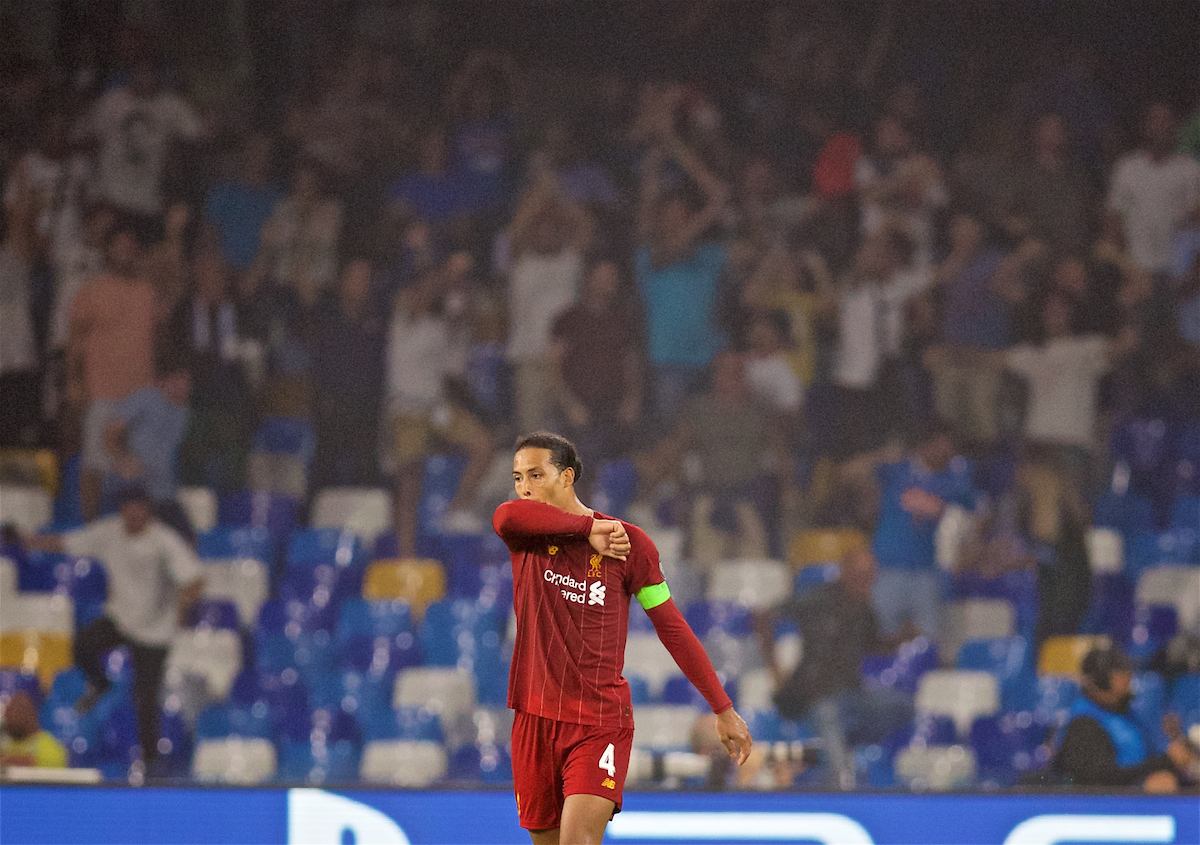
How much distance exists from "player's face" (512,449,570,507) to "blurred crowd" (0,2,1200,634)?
5179mm

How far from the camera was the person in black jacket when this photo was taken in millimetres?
6215

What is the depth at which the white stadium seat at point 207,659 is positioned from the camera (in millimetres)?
7852

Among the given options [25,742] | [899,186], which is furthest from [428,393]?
[899,186]

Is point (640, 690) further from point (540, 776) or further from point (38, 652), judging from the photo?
point (540, 776)

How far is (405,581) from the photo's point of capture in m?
8.46

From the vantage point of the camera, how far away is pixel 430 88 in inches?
392

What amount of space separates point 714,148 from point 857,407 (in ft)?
7.15

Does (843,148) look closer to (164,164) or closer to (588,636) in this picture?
(164,164)

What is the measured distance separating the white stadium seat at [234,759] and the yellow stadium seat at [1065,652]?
177 inches

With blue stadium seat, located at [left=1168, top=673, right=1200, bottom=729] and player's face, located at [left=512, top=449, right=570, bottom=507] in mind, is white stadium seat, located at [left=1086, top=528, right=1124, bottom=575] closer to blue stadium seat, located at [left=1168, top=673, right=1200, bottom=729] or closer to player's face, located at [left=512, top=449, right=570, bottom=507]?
blue stadium seat, located at [left=1168, top=673, right=1200, bottom=729]

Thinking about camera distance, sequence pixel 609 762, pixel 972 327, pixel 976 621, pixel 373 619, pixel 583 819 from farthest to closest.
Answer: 1. pixel 972 327
2. pixel 976 621
3. pixel 373 619
4. pixel 609 762
5. pixel 583 819

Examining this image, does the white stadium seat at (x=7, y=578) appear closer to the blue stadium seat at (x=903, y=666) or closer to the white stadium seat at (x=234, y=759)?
the white stadium seat at (x=234, y=759)

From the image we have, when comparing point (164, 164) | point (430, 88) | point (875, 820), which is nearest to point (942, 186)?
point (430, 88)

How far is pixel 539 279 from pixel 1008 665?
396cm
